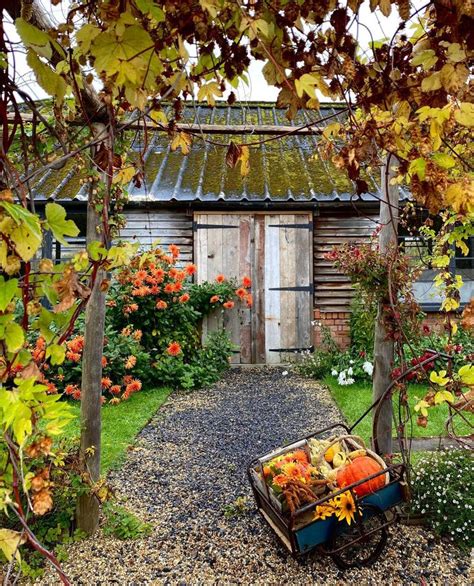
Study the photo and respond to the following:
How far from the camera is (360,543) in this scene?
2.17 metres

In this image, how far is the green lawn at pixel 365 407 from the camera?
12.5 feet

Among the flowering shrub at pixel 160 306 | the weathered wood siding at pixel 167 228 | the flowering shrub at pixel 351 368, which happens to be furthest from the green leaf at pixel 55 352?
the weathered wood siding at pixel 167 228

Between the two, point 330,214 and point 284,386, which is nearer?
point 284,386

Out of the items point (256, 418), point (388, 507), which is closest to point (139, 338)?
point (256, 418)

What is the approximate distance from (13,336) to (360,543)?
80.8 inches

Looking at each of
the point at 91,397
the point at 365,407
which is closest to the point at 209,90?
the point at 91,397

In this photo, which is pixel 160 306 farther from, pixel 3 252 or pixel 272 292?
pixel 3 252

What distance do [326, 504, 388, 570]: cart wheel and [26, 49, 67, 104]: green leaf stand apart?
6.44 feet

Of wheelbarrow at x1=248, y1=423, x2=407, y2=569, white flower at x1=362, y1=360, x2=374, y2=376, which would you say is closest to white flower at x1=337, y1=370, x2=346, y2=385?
white flower at x1=362, y1=360, x2=374, y2=376

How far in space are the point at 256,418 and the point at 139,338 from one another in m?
1.83

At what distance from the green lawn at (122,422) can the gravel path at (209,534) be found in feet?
0.34

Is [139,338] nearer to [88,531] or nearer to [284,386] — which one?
[284,386]

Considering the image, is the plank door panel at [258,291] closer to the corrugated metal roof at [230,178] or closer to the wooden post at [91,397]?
the corrugated metal roof at [230,178]

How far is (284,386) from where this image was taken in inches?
222
